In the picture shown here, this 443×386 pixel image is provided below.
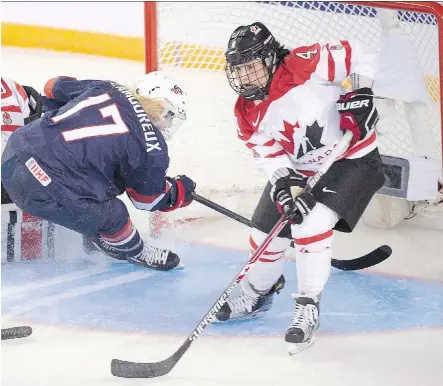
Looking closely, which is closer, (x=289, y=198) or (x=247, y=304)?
(x=289, y=198)

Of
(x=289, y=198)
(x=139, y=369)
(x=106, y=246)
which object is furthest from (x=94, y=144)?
(x=139, y=369)

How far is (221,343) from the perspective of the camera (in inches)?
97.9

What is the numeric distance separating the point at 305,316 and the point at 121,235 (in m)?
0.78

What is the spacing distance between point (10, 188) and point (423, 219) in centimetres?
157

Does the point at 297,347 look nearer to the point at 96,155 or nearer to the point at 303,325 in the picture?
the point at 303,325

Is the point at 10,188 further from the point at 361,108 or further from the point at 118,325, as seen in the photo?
the point at 361,108

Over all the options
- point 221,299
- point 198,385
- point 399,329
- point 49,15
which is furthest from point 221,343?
point 49,15

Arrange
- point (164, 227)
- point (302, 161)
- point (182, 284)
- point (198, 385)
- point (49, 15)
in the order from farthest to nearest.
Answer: point (49, 15)
point (164, 227)
point (182, 284)
point (302, 161)
point (198, 385)

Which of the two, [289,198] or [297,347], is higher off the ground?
[289,198]

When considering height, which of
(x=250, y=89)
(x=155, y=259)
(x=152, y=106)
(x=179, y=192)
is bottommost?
(x=155, y=259)

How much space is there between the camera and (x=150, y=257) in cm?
311

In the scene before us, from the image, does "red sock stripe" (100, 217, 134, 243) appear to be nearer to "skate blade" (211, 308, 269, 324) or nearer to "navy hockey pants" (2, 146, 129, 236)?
"navy hockey pants" (2, 146, 129, 236)

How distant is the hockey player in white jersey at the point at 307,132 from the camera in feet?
8.02

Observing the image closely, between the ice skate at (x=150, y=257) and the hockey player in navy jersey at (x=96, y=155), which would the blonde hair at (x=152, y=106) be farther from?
the ice skate at (x=150, y=257)
